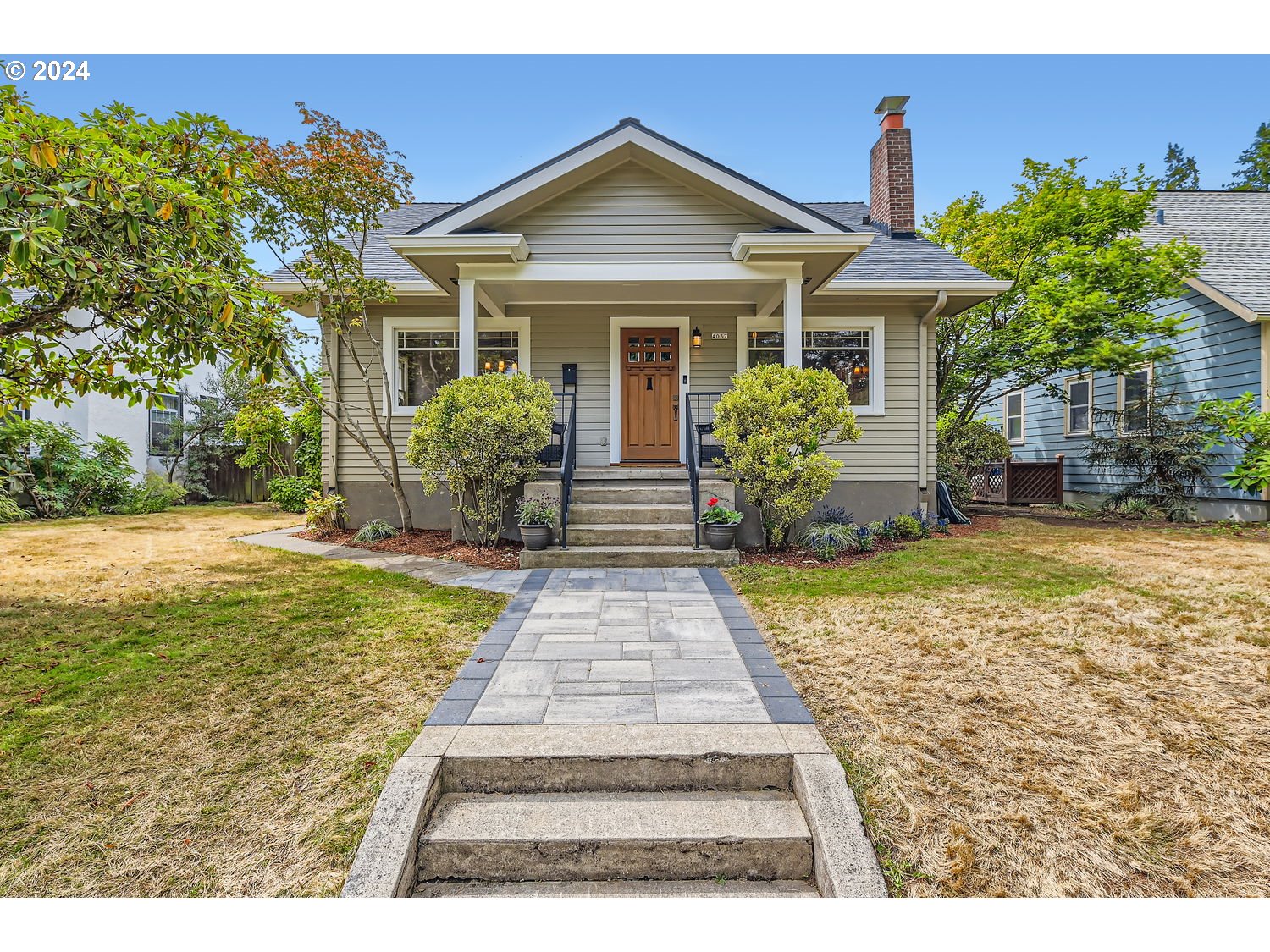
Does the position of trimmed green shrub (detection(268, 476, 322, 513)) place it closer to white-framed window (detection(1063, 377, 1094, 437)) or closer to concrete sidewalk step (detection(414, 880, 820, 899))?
concrete sidewalk step (detection(414, 880, 820, 899))

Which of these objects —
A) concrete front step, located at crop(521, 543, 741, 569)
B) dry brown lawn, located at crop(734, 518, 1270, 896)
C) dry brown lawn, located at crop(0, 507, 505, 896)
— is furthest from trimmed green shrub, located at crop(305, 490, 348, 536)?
dry brown lawn, located at crop(734, 518, 1270, 896)

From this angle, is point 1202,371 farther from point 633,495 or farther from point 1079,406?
point 633,495

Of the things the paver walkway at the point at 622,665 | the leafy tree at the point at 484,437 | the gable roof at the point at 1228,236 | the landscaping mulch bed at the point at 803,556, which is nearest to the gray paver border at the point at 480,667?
the paver walkway at the point at 622,665

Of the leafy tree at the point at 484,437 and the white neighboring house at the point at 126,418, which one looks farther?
the white neighboring house at the point at 126,418

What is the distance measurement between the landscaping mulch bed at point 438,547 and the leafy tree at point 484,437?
288 mm

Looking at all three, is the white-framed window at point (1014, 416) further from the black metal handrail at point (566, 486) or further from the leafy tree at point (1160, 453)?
the black metal handrail at point (566, 486)

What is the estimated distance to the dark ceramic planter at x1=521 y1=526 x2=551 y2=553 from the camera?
6.37 metres

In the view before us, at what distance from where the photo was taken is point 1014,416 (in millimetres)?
15289

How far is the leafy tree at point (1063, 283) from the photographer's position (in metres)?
10.1

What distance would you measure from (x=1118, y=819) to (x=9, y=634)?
6.20m

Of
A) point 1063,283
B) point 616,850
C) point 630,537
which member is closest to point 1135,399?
point 1063,283

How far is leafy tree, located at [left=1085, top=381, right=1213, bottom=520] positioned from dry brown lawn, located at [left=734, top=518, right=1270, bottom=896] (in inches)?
238

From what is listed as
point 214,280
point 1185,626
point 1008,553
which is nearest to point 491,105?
point 214,280
